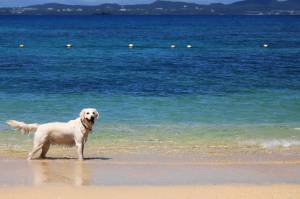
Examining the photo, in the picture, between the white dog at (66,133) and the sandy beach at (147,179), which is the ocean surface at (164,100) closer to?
the white dog at (66,133)

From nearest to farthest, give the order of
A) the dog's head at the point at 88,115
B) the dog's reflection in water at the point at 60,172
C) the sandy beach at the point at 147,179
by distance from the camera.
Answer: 1. the sandy beach at the point at 147,179
2. the dog's reflection in water at the point at 60,172
3. the dog's head at the point at 88,115

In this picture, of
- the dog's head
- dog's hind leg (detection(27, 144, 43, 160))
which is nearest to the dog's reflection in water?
dog's hind leg (detection(27, 144, 43, 160))

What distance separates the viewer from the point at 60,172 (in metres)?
12.1

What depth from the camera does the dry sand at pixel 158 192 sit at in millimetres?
10016

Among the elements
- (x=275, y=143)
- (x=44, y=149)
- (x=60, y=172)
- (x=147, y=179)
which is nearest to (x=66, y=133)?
(x=44, y=149)

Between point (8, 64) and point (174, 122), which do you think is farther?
point (8, 64)

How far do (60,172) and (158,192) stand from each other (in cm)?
241

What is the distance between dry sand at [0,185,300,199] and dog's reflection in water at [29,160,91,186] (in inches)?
24.3

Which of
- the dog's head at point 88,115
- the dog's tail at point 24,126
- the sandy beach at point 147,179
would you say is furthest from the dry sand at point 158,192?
the dog's tail at point 24,126

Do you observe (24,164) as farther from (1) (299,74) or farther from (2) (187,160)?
(1) (299,74)

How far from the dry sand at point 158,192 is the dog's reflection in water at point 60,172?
62 centimetres

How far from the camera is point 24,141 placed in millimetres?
15703

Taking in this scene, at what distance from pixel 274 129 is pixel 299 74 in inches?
622

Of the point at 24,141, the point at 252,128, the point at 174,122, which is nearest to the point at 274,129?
the point at 252,128
